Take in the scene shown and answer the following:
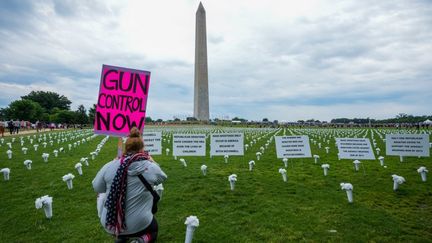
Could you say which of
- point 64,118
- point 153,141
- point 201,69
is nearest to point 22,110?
point 64,118

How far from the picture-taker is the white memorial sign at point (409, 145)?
28.8 ft

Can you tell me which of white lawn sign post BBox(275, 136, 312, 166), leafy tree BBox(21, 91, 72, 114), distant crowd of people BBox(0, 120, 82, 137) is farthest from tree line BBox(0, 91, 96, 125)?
white lawn sign post BBox(275, 136, 312, 166)

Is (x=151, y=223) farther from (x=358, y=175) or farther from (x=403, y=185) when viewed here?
(x=358, y=175)

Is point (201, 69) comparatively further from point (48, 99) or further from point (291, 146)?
point (48, 99)

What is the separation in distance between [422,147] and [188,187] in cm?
731

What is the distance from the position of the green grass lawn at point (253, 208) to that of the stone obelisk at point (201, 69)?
4785cm

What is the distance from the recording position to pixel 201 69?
183 feet

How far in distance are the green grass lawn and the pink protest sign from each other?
5.82ft

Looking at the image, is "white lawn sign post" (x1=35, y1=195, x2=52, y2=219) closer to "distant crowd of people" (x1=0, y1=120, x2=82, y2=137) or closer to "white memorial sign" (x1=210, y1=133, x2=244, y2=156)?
"white memorial sign" (x1=210, y1=133, x2=244, y2=156)

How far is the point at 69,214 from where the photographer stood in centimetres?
537

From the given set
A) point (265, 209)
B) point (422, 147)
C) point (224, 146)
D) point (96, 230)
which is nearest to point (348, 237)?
point (265, 209)

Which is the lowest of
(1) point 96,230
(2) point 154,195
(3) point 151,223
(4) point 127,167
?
(1) point 96,230

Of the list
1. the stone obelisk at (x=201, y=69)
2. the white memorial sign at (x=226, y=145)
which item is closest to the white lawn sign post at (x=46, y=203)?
the white memorial sign at (x=226, y=145)

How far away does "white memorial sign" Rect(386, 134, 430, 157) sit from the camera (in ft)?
28.8
